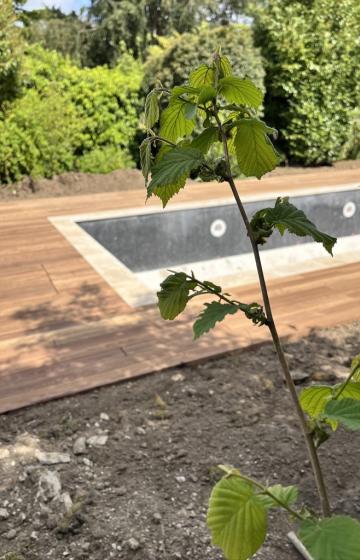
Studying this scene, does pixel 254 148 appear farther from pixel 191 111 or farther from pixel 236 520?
pixel 236 520

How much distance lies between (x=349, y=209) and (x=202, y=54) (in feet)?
15.9

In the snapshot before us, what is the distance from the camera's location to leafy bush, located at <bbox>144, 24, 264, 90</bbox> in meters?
10.8

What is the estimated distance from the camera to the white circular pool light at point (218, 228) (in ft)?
25.0

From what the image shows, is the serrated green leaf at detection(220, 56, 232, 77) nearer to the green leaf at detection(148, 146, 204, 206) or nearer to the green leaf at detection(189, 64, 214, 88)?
the green leaf at detection(189, 64, 214, 88)

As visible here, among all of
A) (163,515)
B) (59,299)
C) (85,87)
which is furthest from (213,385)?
(85,87)

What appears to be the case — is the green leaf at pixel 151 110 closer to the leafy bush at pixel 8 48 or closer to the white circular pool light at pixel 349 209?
the white circular pool light at pixel 349 209

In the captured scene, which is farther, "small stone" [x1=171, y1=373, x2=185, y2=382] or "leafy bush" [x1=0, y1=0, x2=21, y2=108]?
"leafy bush" [x1=0, y1=0, x2=21, y2=108]

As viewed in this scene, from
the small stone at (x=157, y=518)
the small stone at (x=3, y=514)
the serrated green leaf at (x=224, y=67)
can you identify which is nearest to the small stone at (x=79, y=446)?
the small stone at (x=3, y=514)

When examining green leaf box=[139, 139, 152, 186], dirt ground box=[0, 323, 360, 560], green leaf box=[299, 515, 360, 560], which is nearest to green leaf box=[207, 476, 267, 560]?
green leaf box=[299, 515, 360, 560]

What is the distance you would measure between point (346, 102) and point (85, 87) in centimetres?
634

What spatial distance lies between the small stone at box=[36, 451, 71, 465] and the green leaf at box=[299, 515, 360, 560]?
169 centimetres

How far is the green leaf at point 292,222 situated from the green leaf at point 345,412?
0.93ft

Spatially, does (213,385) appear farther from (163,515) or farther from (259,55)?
(259,55)

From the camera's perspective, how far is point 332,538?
0.78 m
